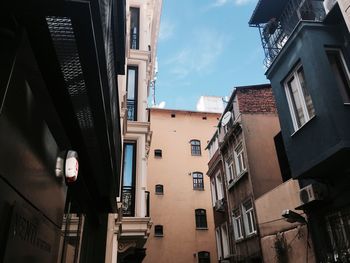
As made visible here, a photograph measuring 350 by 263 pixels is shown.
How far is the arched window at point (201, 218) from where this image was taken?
1113 inches

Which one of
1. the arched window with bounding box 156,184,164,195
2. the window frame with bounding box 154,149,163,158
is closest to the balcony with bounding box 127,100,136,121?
the arched window with bounding box 156,184,164,195

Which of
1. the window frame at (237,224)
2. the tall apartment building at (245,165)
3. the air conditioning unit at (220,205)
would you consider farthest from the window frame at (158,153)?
the window frame at (237,224)

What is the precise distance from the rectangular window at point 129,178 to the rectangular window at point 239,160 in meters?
5.79

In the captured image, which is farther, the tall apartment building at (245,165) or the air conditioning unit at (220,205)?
the air conditioning unit at (220,205)

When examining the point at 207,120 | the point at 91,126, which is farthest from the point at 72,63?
the point at 207,120

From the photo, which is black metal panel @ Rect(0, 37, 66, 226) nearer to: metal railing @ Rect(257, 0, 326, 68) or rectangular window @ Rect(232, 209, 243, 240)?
metal railing @ Rect(257, 0, 326, 68)

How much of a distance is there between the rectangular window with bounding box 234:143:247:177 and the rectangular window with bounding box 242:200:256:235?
4.86ft

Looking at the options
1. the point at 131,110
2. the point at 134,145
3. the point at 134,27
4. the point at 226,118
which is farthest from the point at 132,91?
the point at 226,118

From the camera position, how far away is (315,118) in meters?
8.40

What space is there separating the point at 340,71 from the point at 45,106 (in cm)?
810

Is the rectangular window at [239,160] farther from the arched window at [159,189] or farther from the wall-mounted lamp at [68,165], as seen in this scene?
the arched window at [159,189]

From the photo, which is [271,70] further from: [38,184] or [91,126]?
[38,184]

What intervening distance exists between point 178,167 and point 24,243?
28.2m

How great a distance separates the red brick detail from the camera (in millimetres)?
→ 16109
